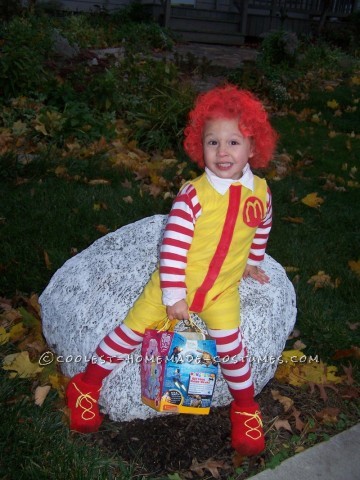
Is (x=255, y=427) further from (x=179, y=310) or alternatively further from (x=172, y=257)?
(x=172, y=257)

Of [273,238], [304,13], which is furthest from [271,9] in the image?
[273,238]

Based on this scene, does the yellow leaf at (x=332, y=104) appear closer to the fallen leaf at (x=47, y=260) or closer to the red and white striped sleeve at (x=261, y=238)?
the fallen leaf at (x=47, y=260)

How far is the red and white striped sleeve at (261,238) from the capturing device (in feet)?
9.48

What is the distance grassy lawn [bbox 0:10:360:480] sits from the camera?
108 inches

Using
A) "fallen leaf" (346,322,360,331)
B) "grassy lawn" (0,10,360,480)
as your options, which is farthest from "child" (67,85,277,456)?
"fallen leaf" (346,322,360,331)

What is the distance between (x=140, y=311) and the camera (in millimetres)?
2732

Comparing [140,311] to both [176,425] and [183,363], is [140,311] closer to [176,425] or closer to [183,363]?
[183,363]

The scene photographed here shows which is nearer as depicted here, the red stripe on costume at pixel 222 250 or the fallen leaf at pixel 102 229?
the red stripe on costume at pixel 222 250

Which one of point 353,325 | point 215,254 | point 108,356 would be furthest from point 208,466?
point 353,325

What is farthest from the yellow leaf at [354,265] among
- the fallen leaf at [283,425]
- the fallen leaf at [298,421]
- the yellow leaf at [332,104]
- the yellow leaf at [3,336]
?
the yellow leaf at [332,104]

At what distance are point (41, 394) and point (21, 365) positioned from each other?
0.90 feet

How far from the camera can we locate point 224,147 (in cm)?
260

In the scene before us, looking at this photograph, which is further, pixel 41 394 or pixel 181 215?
pixel 41 394

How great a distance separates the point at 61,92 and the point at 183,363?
5.50 metres
